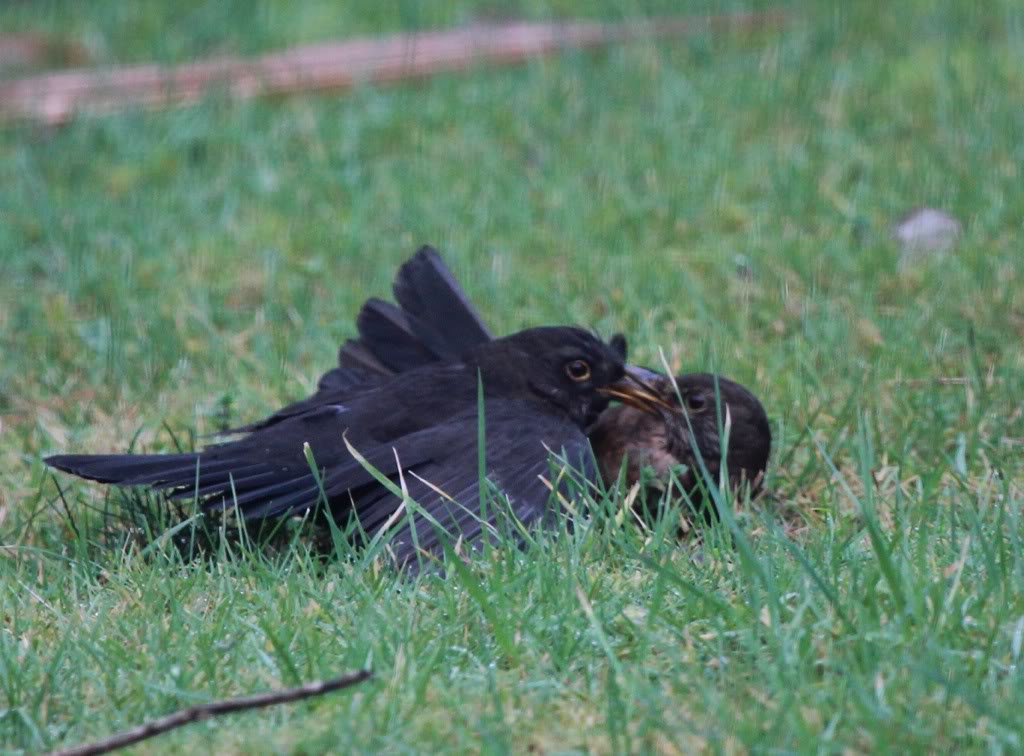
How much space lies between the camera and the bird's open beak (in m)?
4.73

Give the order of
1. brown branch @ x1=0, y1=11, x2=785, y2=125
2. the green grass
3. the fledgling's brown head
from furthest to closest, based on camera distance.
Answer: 1. brown branch @ x1=0, y1=11, x2=785, y2=125
2. the fledgling's brown head
3. the green grass

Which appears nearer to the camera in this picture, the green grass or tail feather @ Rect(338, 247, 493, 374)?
the green grass

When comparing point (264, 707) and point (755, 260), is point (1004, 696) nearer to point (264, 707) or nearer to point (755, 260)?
point (264, 707)

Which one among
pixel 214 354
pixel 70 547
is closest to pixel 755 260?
pixel 214 354

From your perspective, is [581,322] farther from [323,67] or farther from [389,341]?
[323,67]

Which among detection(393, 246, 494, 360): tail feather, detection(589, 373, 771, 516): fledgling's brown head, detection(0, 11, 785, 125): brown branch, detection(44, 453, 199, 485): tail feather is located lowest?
detection(589, 373, 771, 516): fledgling's brown head

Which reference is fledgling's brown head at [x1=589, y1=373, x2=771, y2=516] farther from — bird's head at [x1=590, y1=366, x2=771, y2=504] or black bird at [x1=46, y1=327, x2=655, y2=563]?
black bird at [x1=46, y1=327, x2=655, y2=563]

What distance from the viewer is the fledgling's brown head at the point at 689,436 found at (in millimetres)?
4590

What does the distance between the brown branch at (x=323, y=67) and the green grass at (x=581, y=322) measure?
0.55 feet

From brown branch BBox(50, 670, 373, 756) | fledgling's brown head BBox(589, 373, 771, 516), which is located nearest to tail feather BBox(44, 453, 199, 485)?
fledgling's brown head BBox(589, 373, 771, 516)

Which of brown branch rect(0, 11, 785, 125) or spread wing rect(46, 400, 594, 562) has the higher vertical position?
brown branch rect(0, 11, 785, 125)

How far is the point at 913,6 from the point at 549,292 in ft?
12.9

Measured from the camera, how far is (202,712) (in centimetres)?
258

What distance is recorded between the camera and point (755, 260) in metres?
6.01
